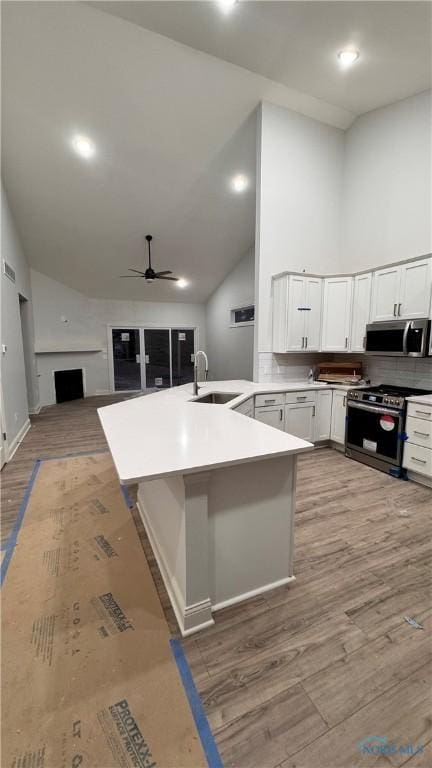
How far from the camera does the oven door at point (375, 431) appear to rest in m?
3.09

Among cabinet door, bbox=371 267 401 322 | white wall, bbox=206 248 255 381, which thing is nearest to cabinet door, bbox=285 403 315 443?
cabinet door, bbox=371 267 401 322

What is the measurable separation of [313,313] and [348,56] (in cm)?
258

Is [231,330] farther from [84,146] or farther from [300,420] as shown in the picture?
[84,146]

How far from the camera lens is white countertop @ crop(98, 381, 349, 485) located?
4.04 feet

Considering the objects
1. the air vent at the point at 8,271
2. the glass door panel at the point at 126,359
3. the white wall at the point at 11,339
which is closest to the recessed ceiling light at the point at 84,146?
the white wall at the point at 11,339

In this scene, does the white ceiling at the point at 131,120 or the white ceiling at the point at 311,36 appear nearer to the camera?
the white ceiling at the point at 311,36

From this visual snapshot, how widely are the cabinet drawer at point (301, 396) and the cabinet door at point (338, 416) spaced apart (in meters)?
0.28

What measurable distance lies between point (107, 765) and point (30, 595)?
0.97 m

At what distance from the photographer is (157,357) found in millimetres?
8500

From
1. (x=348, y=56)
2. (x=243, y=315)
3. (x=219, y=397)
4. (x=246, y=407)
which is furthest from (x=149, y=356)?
(x=348, y=56)

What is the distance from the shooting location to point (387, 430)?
3.17m

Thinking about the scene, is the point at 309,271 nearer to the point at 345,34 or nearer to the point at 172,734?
the point at 345,34

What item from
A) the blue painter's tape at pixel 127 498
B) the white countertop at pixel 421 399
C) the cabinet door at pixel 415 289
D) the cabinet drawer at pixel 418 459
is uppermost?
the cabinet door at pixel 415 289

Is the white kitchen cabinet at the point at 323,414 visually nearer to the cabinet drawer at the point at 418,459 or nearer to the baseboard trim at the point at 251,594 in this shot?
the cabinet drawer at the point at 418,459
